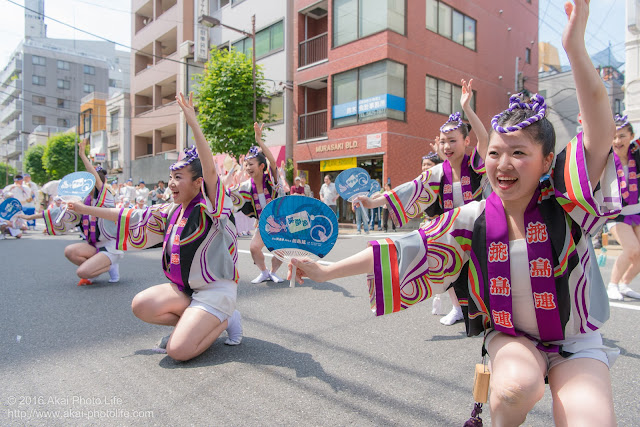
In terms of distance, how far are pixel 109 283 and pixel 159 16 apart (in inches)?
1056

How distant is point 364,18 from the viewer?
1638 cm

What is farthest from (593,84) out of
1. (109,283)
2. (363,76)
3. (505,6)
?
(505,6)

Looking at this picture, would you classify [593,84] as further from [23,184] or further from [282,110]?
[282,110]

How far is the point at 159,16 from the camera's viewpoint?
2794 centimetres

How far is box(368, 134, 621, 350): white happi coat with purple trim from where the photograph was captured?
161cm

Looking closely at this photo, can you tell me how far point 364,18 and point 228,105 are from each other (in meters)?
6.02

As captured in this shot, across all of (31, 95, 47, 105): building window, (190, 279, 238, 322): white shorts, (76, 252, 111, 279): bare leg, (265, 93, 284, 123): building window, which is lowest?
(76, 252, 111, 279): bare leg

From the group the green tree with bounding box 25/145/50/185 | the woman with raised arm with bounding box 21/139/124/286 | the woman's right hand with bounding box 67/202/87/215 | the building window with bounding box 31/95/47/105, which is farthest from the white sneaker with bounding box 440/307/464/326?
the building window with bounding box 31/95/47/105

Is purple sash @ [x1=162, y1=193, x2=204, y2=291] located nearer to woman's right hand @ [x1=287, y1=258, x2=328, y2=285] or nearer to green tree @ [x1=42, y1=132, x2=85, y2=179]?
woman's right hand @ [x1=287, y1=258, x2=328, y2=285]

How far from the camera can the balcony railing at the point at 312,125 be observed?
18.3 metres

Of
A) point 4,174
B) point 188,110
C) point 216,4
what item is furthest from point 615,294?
point 4,174

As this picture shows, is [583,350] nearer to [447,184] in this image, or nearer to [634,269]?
[447,184]

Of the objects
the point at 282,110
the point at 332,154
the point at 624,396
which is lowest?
the point at 624,396

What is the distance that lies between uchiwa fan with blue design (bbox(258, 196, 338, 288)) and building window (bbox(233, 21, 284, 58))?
18455mm
